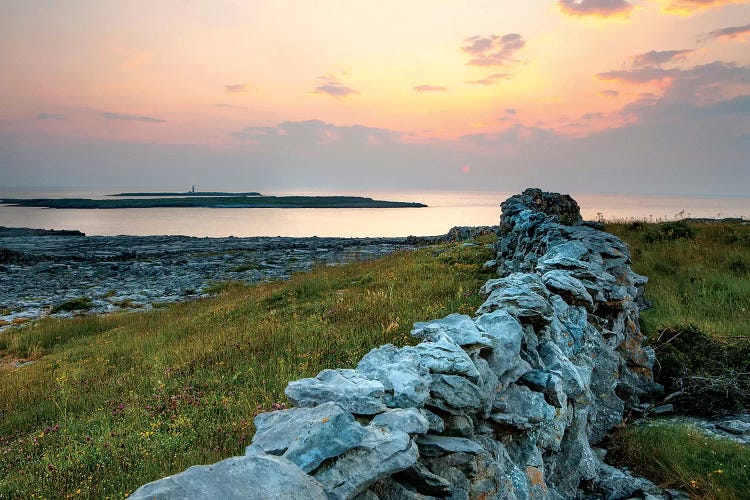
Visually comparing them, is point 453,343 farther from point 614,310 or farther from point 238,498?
point 614,310

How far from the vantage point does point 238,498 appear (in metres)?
2.41

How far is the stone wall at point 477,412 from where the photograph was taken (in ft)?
9.71

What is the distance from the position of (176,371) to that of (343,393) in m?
6.82

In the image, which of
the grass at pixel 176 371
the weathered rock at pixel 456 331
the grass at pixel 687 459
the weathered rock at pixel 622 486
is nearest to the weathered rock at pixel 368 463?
the weathered rock at pixel 456 331

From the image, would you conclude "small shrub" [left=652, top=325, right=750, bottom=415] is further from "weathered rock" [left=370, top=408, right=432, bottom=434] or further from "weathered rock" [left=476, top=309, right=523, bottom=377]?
"weathered rock" [left=370, top=408, right=432, bottom=434]

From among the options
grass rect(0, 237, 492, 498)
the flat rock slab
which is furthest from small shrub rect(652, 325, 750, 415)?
the flat rock slab

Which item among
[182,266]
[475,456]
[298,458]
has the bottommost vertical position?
[182,266]

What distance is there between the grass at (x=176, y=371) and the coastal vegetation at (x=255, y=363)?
0.04 metres

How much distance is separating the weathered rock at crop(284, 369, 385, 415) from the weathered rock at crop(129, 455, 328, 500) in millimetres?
958

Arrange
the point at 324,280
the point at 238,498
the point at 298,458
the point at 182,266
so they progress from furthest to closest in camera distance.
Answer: the point at 182,266 → the point at 324,280 → the point at 298,458 → the point at 238,498

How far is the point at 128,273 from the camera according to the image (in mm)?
32906

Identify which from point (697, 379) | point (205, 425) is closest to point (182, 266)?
point (205, 425)

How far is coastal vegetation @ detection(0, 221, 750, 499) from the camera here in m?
5.73

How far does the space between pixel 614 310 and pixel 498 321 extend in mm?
4032
